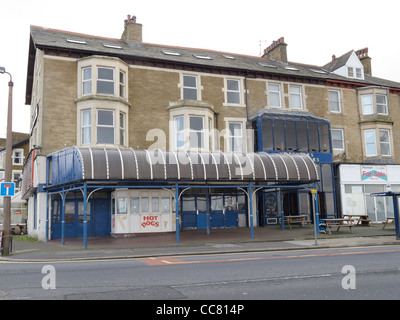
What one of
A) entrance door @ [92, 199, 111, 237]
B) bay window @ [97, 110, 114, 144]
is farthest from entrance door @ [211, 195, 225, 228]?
bay window @ [97, 110, 114, 144]

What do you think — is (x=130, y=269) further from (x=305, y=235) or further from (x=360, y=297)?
(x=305, y=235)

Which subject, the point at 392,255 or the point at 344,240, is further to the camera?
the point at 344,240

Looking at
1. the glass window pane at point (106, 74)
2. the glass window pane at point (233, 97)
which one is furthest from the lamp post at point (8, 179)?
the glass window pane at point (233, 97)

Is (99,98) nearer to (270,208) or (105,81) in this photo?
(105,81)

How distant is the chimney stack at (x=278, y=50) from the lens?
33156 millimetres

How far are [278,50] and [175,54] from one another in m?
10.6

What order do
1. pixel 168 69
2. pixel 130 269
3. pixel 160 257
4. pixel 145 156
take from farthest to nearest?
1. pixel 168 69
2. pixel 145 156
3. pixel 160 257
4. pixel 130 269

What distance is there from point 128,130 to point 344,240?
13265mm

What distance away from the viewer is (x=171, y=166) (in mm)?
18391

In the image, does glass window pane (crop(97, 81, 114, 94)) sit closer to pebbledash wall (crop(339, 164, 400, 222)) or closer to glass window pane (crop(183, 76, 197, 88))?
glass window pane (crop(183, 76, 197, 88))

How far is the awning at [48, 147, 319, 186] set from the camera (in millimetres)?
17156

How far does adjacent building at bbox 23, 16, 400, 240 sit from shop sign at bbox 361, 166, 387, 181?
84 millimetres
